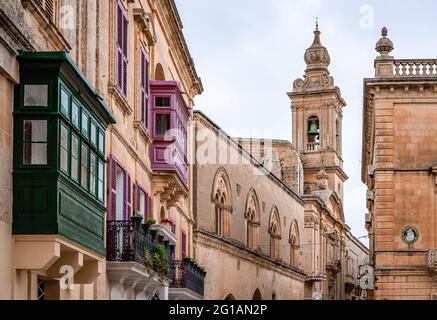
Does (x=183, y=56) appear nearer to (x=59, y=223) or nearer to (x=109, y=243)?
(x=109, y=243)

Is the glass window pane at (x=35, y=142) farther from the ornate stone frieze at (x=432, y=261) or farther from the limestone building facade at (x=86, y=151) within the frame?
the ornate stone frieze at (x=432, y=261)

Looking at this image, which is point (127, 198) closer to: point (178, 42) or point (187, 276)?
point (187, 276)

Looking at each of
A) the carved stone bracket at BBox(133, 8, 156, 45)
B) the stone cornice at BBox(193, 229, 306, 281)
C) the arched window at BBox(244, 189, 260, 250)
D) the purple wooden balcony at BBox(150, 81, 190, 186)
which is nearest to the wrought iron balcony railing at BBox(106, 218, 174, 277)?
the carved stone bracket at BBox(133, 8, 156, 45)

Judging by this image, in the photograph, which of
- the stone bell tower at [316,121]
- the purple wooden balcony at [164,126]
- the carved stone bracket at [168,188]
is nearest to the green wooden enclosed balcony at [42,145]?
the purple wooden balcony at [164,126]

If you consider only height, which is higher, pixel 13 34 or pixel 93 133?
pixel 13 34

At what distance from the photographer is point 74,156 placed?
15.1m

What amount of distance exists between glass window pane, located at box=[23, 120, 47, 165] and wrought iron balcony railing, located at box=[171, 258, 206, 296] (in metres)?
13.3

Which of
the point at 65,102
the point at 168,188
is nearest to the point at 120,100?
the point at 168,188

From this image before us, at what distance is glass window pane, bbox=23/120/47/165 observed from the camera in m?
14.0

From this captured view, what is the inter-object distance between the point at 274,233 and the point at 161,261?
30720mm

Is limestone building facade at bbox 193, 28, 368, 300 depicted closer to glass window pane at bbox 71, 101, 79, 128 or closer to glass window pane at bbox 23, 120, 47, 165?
glass window pane at bbox 71, 101, 79, 128

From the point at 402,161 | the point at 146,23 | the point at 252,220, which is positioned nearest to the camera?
the point at 146,23

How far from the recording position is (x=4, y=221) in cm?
1362

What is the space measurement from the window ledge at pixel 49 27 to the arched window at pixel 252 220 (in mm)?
29973
